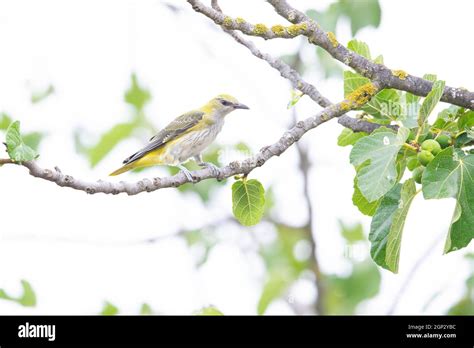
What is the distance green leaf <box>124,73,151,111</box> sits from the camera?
277 inches

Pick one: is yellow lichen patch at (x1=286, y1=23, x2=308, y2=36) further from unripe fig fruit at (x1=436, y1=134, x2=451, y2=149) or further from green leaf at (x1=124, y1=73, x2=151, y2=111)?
green leaf at (x1=124, y1=73, x2=151, y2=111)

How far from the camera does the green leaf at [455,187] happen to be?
2.82 m

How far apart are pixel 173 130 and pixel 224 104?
803mm

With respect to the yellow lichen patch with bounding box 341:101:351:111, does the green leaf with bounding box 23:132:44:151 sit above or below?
above

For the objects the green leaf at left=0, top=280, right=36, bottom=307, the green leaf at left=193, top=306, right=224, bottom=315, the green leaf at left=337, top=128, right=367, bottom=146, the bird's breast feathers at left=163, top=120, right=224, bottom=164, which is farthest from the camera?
the bird's breast feathers at left=163, top=120, right=224, bottom=164

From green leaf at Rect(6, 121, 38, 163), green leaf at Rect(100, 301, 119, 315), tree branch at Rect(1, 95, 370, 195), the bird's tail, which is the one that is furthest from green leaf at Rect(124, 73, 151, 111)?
green leaf at Rect(6, 121, 38, 163)

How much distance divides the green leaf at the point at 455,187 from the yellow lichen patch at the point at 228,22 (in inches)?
38.0

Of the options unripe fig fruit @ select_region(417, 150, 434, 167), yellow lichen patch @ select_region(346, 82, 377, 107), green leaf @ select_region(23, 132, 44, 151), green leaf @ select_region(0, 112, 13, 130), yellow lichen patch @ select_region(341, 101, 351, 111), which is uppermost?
green leaf @ select_region(0, 112, 13, 130)

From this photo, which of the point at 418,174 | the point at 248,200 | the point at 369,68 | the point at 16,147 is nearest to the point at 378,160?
the point at 418,174

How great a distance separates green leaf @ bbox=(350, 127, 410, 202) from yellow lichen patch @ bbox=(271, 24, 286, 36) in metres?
0.59
